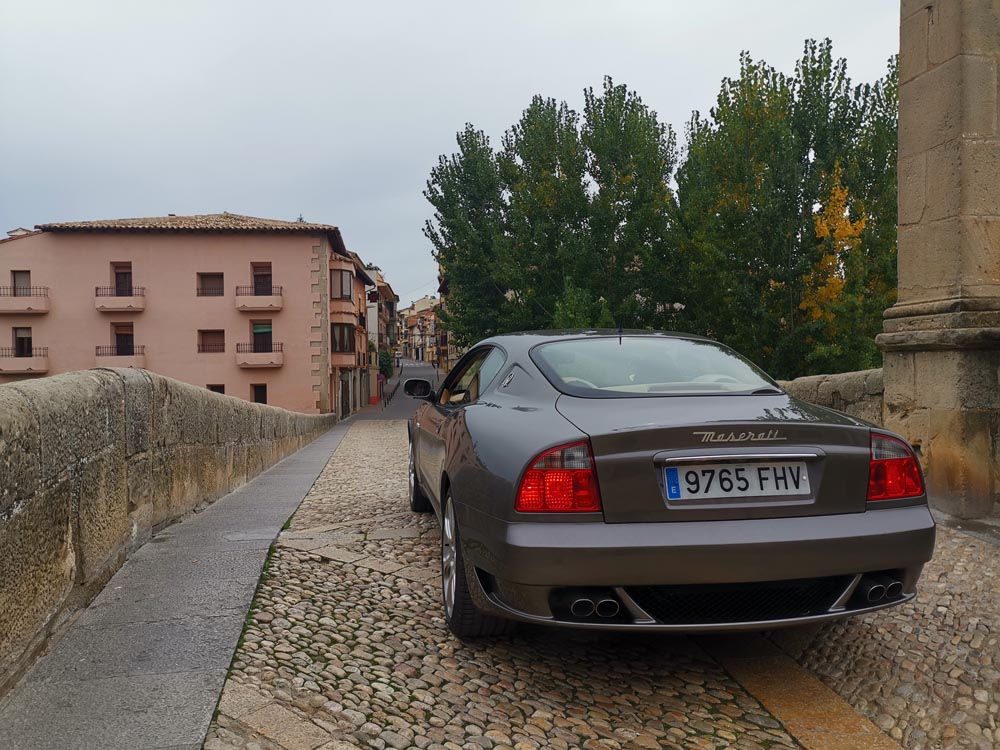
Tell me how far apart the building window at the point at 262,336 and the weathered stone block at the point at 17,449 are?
41764mm

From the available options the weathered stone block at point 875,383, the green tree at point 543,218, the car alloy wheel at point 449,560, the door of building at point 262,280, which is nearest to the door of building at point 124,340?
the door of building at point 262,280

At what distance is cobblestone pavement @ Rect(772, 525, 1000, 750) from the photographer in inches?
98.3

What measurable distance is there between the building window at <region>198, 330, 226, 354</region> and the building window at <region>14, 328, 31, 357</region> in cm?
984

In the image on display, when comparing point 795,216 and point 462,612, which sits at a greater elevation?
point 795,216

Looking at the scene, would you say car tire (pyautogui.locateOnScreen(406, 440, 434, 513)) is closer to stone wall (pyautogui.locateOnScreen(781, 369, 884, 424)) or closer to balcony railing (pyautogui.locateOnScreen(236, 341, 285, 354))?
stone wall (pyautogui.locateOnScreen(781, 369, 884, 424))

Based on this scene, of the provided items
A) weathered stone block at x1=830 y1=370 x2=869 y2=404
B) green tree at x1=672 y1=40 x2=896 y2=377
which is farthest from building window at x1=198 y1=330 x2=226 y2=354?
weathered stone block at x1=830 y1=370 x2=869 y2=404

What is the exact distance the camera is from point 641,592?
2480mm

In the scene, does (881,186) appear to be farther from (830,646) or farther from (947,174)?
(830,646)

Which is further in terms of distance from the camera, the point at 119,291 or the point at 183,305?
the point at 183,305

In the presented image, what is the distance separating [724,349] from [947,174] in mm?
2956


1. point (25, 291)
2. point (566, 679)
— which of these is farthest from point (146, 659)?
point (25, 291)

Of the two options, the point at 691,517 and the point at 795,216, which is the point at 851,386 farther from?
the point at 795,216

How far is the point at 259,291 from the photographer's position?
42.8 m

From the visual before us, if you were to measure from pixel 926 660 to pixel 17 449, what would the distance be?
11.4 feet
